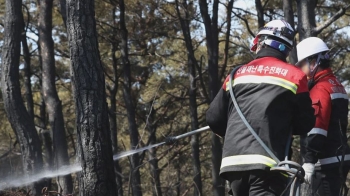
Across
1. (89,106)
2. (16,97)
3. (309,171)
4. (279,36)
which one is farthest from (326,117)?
(16,97)

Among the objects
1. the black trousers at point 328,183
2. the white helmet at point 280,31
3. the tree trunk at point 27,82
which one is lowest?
the black trousers at point 328,183

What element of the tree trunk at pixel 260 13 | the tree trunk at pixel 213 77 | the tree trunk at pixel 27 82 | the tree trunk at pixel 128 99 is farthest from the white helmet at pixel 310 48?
the tree trunk at pixel 27 82

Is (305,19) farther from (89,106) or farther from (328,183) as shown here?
(89,106)

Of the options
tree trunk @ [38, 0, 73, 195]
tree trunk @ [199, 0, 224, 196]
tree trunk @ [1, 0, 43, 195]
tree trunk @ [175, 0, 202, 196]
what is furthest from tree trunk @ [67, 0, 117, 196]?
tree trunk @ [175, 0, 202, 196]

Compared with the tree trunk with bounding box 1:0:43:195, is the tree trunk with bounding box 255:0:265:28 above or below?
above

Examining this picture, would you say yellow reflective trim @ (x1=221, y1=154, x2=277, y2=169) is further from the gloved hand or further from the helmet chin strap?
the helmet chin strap

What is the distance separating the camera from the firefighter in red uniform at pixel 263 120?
4.56 meters

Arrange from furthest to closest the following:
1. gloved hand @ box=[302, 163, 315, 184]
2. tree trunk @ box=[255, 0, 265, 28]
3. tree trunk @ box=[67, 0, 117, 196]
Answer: tree trunk @ box=[255, 0, 265, 28]
tree trunk @ box=[67, 0, 117, 196]
gloved hand @ box=[302, 163, 315, 184]

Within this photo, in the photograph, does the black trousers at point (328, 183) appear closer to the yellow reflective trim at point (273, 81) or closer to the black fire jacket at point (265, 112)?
the black fire jacket at point (265, 112)

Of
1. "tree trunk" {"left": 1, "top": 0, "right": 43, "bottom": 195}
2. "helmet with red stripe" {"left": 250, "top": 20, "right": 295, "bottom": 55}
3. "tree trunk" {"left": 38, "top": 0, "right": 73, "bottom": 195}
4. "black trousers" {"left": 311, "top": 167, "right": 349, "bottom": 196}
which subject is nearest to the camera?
"helmet with red stripe" {"left": 250, "top": 20, "right": 295, "bottom": 55}

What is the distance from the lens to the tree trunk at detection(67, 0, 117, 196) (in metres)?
6.73

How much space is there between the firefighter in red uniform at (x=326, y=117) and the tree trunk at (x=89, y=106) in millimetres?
1953

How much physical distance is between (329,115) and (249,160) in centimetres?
178

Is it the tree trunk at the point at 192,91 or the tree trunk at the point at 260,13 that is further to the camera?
the tree trunk at the point at 192,91
